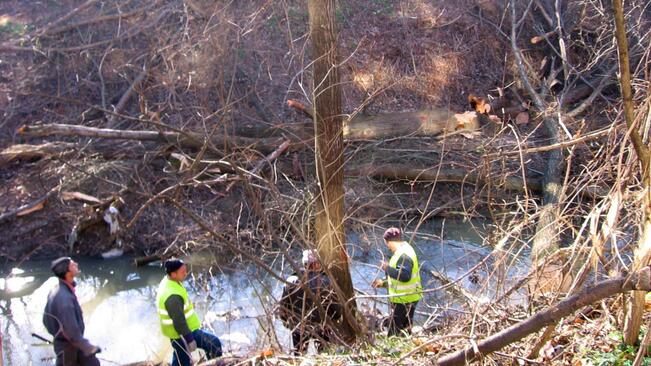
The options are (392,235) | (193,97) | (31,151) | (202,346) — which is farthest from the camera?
(193,97)

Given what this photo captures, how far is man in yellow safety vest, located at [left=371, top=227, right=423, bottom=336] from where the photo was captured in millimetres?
6727

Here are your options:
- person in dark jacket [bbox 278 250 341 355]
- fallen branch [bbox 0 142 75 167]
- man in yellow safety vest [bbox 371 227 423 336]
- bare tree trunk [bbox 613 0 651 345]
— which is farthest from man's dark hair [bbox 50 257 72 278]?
fallen branch [bbox 0 142 75 167]

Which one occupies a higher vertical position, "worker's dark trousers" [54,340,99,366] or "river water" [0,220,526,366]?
"worker's dark trousers" [54,340,99,366]

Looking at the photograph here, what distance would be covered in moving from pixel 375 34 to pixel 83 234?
25.9 feet

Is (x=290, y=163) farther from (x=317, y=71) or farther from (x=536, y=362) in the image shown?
(x=536, y=362)

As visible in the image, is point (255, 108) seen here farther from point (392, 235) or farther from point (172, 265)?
point (172, 265)

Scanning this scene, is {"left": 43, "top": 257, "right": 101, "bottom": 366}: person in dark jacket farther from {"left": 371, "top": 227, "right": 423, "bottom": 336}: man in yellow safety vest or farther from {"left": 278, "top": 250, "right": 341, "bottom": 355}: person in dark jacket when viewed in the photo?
{"left": 371, "top": 227, "right": 423, "bottom": 336}: man in yellow safety vest

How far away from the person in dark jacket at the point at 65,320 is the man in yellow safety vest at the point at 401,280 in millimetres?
2809

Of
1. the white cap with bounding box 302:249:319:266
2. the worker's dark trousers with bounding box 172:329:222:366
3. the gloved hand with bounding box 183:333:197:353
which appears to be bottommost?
the worker's dark trousers with bounding box 172:329:222:366

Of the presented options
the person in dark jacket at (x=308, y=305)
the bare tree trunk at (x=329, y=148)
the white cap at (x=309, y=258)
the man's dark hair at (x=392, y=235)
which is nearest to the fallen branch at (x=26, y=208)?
the person in dark jacket at (x=308, y=305)

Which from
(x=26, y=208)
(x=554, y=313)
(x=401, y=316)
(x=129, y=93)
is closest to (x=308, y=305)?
(x=401, y=316)

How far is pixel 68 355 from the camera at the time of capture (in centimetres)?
633

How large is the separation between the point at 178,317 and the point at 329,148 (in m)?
2.15

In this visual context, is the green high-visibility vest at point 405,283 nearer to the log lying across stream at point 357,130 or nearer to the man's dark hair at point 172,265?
the man's dark hair at point 172,265
